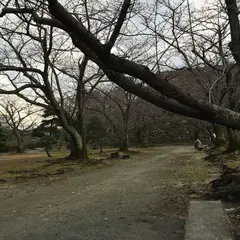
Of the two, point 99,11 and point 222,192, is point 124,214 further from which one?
point 99,11

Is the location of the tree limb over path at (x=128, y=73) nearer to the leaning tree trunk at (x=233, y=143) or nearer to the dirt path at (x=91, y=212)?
the dirt path at (x=91, y=212)

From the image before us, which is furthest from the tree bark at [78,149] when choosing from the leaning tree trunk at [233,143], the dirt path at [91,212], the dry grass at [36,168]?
the dirt path at [91,212]

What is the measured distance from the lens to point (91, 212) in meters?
7.12

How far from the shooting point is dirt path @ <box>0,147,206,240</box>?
5.60 metres

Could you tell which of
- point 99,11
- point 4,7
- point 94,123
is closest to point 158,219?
point 99,11

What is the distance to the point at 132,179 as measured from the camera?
12367 mm

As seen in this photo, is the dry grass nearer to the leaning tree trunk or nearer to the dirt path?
the dirt path

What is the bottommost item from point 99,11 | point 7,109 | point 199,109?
point 199,109

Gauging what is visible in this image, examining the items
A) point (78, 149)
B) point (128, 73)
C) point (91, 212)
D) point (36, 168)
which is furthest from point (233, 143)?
point (128, 73)

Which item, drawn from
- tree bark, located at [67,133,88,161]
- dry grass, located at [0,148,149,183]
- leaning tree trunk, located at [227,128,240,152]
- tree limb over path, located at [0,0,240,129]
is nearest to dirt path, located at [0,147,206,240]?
tree limb over path, located at [0,0,240,129]

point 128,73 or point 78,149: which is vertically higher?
point 128,73

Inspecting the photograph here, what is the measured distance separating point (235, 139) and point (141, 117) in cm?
2633

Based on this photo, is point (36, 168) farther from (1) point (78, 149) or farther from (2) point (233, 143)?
(2) point (233, 143)

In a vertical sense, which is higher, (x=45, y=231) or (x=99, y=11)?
(x=99, y=11)
